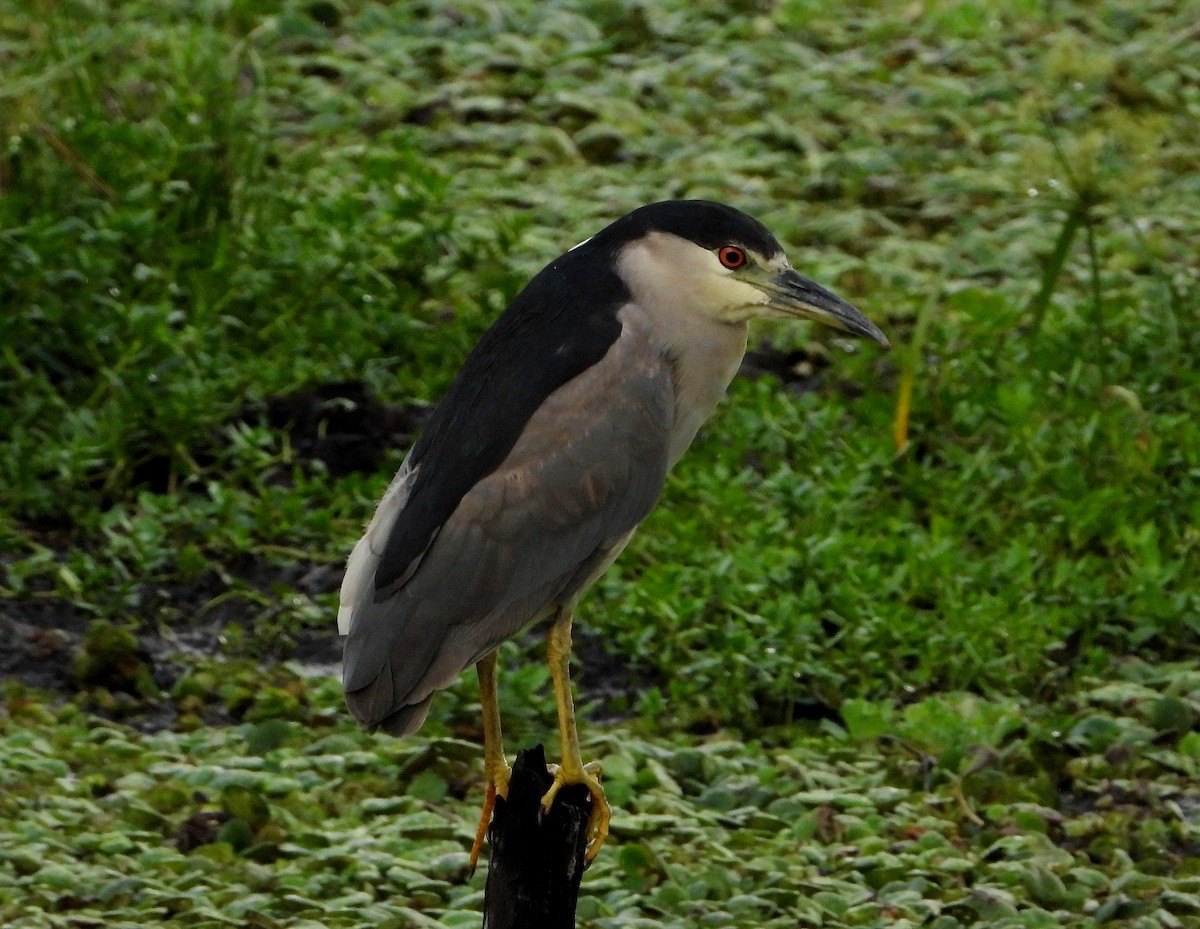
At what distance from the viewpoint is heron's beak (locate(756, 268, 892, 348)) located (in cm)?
430

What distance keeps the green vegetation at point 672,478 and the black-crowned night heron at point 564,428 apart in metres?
0.99

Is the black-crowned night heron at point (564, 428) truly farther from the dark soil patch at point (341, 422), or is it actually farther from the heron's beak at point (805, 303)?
the dark soil patch at point (341, 422)

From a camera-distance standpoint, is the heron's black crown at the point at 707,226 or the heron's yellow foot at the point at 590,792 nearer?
the heron's yellow foot at the point at 590,792

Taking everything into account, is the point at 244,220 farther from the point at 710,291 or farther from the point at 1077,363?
the point at 710,291

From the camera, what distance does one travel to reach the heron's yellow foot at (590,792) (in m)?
4.09

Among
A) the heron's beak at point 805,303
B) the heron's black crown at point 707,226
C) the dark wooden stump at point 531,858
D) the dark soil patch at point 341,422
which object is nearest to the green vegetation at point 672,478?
the dark soil patch at point 341,422

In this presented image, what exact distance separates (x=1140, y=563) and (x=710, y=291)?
269 cm

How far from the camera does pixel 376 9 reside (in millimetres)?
10180

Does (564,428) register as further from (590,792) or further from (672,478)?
(672,478)

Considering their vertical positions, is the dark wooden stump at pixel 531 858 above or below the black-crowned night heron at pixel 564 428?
below

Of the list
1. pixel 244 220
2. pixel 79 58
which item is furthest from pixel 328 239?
pixel 79 58

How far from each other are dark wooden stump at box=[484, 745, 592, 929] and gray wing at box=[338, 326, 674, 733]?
0.28 metres

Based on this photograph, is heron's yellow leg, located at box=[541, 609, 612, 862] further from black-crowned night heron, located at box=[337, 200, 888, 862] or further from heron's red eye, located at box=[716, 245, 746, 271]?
heron's red eye, located at box=[716, 245, 746, 271]

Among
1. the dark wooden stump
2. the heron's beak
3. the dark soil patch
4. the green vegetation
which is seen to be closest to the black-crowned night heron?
the heron's beak
